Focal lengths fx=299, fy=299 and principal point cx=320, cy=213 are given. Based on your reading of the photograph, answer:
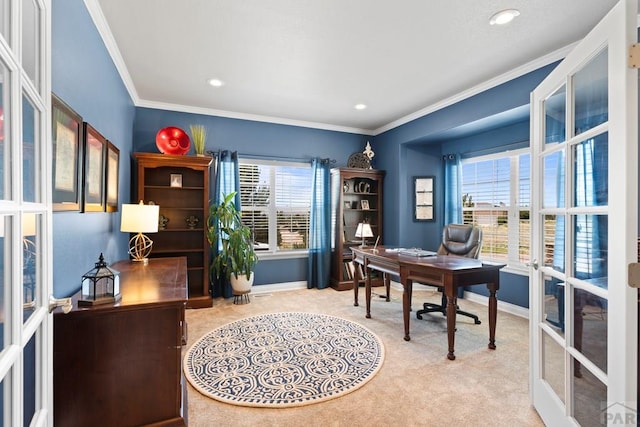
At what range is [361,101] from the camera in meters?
3.93

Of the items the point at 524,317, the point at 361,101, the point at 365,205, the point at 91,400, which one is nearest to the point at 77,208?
the point at 91,400

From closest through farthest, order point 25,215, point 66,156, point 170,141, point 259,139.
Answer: point 25,215
point 66,156
point 170,141
point 259,139

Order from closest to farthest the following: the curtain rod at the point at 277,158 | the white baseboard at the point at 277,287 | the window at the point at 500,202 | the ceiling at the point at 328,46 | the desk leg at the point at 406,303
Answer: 1. the ceiling at the point at 328,46
2. the desk leg at the point at 406,303
3. the window at the point at 500,202
4. the curtain rod at the point at 277,158
5. the white baseboard at the point at 277,287

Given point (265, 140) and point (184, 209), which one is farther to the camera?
point (265, 140)

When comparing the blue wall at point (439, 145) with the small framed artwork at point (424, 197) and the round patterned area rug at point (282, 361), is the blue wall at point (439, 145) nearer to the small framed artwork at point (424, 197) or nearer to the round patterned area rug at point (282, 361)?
the small framed artwork at point (424, 197)

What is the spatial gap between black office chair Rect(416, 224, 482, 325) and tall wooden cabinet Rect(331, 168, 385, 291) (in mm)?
1431

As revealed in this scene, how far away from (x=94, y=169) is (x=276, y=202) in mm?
2786

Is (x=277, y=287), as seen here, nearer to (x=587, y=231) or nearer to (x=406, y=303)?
(x=406, y=303)

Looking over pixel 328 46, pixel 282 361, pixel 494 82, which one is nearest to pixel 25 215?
pixel 282 361

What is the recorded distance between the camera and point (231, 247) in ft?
12.9

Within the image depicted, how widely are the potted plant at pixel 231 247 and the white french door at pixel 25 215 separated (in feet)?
9.58

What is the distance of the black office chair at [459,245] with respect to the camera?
3360mm

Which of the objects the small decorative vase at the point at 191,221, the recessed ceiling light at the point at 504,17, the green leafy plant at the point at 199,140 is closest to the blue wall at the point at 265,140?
the green leafy plant at the point at 199,140

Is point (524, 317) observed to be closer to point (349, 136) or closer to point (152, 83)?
point (349, 136)
